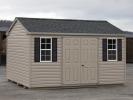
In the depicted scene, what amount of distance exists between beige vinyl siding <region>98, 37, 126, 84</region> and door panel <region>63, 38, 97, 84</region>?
309 millimetres

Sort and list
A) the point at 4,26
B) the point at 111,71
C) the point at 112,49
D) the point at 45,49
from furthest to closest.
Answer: the point at 4,26, the point at 112,49, the point at 111,71, the point at 45,49

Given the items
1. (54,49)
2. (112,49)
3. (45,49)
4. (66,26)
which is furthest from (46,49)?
(112,49)

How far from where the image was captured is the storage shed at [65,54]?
19078 millimetres

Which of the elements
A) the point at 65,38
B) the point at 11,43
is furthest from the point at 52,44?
the point at 11,43

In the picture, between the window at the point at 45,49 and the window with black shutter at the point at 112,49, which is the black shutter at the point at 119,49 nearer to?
the window with black shutter at the point at 112,49

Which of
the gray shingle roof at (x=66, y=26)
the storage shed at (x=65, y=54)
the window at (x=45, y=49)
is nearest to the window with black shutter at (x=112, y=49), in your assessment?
the storage shed at (x=65, y=54)

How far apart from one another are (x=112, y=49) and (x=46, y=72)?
349 cm

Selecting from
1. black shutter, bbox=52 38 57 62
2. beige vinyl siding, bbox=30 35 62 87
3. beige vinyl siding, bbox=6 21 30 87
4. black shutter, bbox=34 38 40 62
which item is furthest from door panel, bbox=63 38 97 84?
beige vinyl siding, bbox=6 21 30 87

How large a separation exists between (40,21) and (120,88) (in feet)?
16.2

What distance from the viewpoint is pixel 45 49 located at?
1928cm

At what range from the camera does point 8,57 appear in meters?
22.8

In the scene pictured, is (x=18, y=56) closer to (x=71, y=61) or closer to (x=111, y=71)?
(x=71, y=61)

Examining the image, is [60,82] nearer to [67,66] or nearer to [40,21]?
[67,66]

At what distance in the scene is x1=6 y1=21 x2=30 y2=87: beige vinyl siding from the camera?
19306 millimetres
